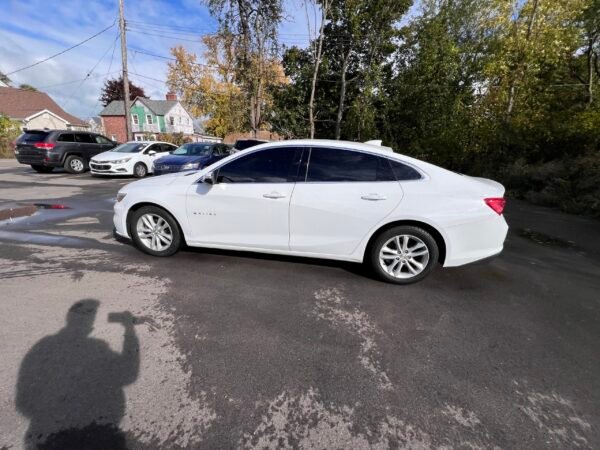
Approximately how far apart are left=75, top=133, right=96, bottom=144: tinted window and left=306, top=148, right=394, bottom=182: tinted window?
13.6 m

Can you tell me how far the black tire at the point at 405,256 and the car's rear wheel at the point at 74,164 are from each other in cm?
1399

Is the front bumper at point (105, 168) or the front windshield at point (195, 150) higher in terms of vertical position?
the front windshield at point (195, 150)

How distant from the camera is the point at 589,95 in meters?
11.7

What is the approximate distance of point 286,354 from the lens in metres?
2.35

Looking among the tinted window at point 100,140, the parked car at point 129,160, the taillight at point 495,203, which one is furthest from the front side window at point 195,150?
the taillight at point 495,203

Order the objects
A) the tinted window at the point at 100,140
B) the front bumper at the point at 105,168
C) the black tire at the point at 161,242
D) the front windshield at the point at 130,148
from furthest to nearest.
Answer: the tinted window at the point at 100,140, the front windshield at the point at 130,148, the front bumper at the point at 105,168, the black tire at the point at 161,242

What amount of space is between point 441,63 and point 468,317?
15783mm

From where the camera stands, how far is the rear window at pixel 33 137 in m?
11.8

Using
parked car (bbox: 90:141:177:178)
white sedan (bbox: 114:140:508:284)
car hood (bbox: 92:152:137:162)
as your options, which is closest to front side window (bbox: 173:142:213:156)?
parked car (bbox: 90:141:177:178)

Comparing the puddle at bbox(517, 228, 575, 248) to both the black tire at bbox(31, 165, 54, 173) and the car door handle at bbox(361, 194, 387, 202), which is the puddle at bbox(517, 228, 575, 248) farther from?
the black tire at bbox(31, 165, 54, 173)

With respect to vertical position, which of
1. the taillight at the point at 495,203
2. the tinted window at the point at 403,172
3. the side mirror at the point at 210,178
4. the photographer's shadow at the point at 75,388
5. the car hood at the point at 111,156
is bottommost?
the photographer's shadow at the point at 75,388

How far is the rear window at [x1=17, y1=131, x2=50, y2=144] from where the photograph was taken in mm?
11750

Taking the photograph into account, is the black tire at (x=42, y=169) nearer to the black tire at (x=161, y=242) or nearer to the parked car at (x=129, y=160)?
the parked car at (x=129, y=160)

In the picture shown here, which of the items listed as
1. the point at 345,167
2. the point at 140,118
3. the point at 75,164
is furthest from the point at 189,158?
the point at 140,118
